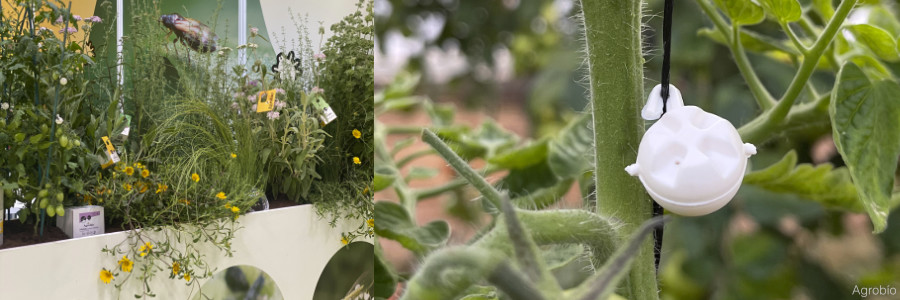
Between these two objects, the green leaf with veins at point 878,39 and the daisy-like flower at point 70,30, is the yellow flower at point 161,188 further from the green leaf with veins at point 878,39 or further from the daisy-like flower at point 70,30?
the green leaf with veins at point 878,39

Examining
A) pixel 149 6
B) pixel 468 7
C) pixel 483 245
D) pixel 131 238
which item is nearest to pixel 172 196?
pixel 131 238

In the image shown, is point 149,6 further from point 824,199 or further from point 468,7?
point 824,199

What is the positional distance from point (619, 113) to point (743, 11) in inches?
3.7

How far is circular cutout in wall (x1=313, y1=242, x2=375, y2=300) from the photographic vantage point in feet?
2.72

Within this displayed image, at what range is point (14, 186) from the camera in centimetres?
47

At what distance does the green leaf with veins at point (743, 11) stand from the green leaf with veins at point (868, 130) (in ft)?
0.15

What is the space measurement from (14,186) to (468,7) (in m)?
0.41

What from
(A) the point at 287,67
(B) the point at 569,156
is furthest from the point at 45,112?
(B) the point at 569,156

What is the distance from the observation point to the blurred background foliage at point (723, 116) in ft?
1.42

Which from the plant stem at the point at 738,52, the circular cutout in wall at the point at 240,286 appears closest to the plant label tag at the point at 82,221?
the circular cutout in wall at the point at 240,286

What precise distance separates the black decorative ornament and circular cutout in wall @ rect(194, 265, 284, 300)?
0.22 metres

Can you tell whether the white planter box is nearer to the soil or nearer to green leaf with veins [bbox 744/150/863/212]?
the soil

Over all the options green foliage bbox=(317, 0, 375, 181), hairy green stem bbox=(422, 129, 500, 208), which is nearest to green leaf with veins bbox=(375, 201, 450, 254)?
hairy green stem bbox=(422, 129, 500, 208)

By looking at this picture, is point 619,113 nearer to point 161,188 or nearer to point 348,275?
point 161,188
